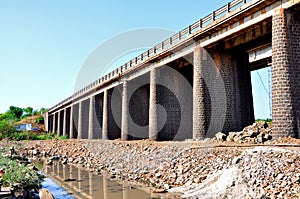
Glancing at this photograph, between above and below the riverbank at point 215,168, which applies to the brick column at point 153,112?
above

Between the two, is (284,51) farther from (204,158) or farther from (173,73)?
(173,73)

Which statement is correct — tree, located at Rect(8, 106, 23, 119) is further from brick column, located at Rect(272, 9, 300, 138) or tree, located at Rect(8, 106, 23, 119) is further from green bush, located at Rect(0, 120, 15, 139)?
brick column, located at Rect(272, 9, 300, 138)

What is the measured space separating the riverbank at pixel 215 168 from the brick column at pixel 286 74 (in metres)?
1.09

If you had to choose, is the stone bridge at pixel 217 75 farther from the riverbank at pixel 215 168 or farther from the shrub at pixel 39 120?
the shrub at pixel 39 120

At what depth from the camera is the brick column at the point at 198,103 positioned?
67.9 ft

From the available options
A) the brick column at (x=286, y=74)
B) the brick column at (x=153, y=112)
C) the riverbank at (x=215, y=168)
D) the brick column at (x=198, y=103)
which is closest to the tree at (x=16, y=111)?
the brick column at (x=153, y=112)

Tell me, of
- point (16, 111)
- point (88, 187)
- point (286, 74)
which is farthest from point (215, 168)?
point (16, 111)

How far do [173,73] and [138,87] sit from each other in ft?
24.5

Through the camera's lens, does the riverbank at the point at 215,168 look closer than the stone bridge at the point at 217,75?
Yes

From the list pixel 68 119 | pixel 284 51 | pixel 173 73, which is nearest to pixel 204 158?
pixel 284 51

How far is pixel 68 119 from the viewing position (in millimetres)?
61000

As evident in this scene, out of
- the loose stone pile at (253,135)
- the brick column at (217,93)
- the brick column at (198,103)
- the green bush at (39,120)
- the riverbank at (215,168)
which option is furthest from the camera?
the green bush at (39,120)

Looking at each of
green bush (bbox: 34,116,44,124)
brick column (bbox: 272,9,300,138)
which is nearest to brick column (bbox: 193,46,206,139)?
brick column (bbox: 272,9,300,138)

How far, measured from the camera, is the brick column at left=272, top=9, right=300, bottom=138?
47.3 feet
